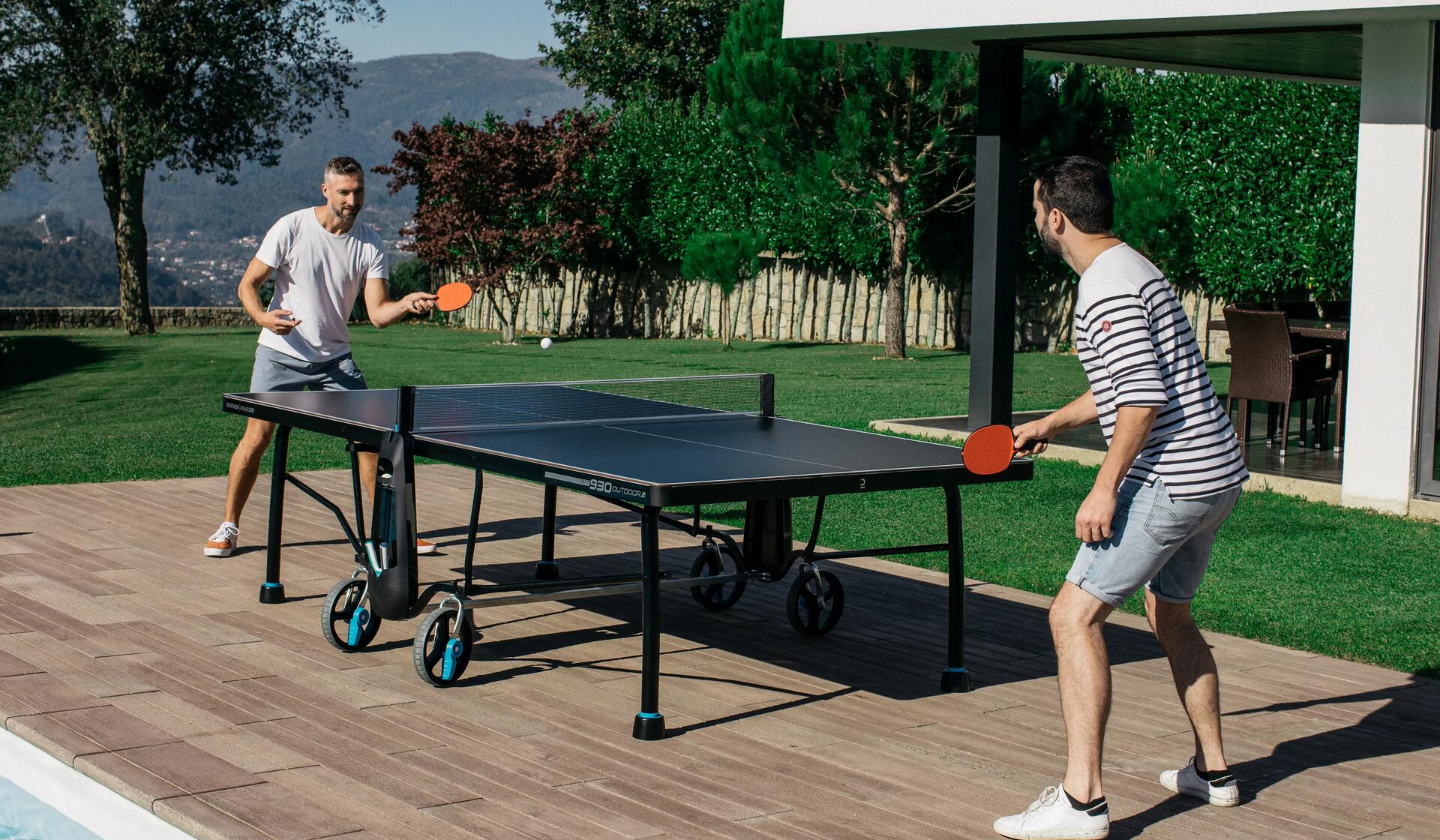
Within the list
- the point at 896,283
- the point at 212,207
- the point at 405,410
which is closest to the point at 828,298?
the point at 896,283

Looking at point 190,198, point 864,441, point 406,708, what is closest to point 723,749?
point 406,708

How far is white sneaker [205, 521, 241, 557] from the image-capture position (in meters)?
7.68

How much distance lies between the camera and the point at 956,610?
5562 millimetres

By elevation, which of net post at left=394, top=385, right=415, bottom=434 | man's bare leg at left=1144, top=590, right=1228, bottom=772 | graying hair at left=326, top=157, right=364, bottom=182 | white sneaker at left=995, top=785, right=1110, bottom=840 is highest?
graying hair at left=326, top=157, right=364, bottom=182

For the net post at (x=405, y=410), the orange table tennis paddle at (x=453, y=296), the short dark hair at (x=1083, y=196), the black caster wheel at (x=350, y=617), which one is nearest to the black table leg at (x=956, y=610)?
the short dark hair at (x=1083, y=196)

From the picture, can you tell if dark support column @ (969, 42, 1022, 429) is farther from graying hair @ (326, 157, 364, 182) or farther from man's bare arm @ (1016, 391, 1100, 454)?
man's bare arm @ (1016, 391, 1100, 454)

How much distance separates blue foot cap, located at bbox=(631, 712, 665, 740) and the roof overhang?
601 cm

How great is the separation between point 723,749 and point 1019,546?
153 inches

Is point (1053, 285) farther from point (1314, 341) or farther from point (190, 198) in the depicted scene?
point (190, 198)

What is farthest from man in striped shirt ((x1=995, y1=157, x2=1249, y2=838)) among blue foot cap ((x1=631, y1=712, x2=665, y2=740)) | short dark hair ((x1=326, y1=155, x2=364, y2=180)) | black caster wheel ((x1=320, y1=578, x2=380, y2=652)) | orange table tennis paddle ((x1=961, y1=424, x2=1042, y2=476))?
short dark hair ((x1=326, y1=155, x2=364, y2=180))

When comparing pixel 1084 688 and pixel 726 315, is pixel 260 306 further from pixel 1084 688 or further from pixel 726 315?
pixel 726 315

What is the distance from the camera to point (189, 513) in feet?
29.4

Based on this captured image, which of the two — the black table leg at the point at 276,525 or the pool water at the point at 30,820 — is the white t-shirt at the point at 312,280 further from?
the pool water at the point at 30,820

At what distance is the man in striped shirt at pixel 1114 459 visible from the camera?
3.92 metres
